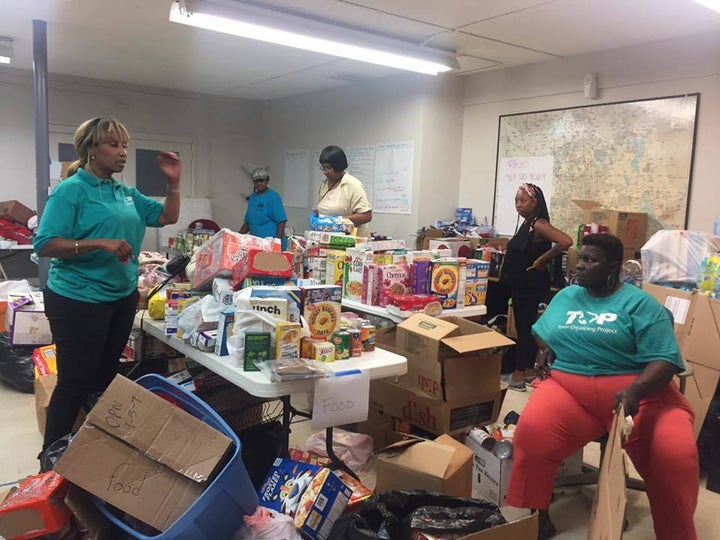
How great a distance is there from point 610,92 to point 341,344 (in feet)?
11.7

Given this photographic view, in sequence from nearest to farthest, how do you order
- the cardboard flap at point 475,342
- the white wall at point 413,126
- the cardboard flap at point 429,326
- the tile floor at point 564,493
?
the tile floor at point 564,493, the cardboard flap at point 475,342, the cardboard flap at point 429,326, the white wall at point 413,126

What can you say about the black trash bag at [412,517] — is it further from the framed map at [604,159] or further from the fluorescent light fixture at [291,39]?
the framed map at [604,159]

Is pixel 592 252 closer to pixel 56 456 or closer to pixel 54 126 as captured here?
pixel 56 456

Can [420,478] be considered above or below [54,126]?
below

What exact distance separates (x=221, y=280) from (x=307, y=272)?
1.07 m

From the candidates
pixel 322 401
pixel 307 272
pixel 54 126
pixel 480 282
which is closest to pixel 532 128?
pixel 480 282

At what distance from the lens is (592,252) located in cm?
237

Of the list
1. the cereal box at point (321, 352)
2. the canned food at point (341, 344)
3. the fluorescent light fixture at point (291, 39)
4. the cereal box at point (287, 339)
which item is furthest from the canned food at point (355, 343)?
the fluorescent light fixture at point (291, 39)

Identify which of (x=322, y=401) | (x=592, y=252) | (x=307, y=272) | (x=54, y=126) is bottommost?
(x=322, y=401)

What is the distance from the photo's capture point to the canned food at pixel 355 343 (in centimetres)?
236

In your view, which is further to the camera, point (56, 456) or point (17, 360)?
point (17, 360)

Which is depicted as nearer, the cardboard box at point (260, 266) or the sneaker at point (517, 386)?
the cardboard box at point (260, 266)

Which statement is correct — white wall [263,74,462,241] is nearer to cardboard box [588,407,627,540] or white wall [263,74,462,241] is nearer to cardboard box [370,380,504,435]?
cardboard box [370,380,504,435]

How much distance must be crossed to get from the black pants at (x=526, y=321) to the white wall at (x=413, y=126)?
5.71ft
